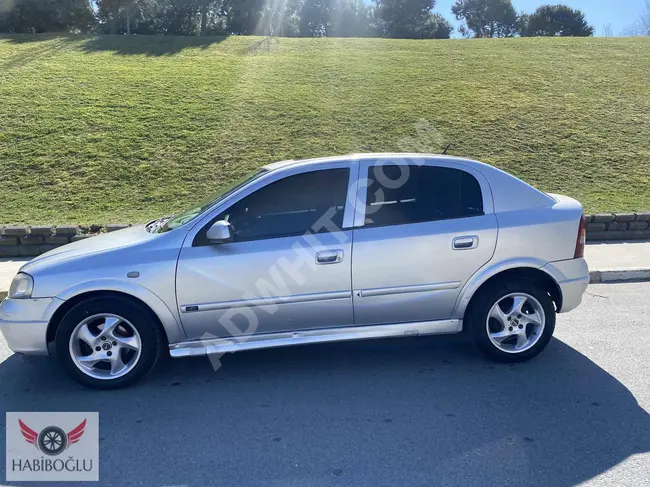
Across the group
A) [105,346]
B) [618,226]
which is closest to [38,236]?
[105,346]

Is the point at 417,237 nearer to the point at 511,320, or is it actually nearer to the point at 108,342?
the point at 511,320

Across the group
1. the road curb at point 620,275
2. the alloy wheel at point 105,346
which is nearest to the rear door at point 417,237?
the alloy wheel at point 105,346

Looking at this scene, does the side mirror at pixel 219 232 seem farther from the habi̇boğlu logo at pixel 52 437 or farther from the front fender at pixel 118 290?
the habi̇boğlu logo at pixel 52 437

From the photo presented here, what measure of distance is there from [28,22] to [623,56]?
25985 mm

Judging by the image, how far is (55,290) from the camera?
4.09 m

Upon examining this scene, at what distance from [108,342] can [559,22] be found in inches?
1940

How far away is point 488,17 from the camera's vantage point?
55062mm

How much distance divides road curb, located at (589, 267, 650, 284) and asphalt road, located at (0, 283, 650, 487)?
209 centimetres

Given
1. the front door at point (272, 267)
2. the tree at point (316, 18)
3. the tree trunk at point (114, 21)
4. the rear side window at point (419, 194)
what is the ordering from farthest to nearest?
the tree at point (316, 18) < the tree trunk at point (114, 21) < the rear side window at point (419, 194) < the front door at point (272, 267)

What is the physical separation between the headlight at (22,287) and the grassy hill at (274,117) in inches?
203

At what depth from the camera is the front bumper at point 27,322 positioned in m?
4.11

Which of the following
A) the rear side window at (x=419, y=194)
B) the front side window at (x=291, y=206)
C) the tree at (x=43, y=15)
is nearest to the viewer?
the front side window at (x=291, y=206)

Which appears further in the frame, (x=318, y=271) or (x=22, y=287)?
(x=318, y=271)

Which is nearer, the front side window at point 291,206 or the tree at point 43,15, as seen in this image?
the front side window at point 291,206
